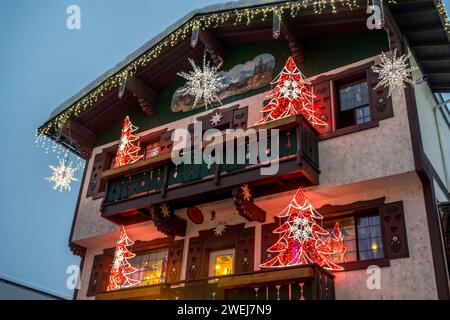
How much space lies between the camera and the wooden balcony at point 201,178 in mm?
13234

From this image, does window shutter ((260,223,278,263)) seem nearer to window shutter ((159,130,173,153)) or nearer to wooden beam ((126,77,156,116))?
window shutter ((159,130,173,153))

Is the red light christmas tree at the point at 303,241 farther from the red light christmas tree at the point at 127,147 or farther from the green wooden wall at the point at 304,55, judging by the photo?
the red light christmas tree at the point at 127,147

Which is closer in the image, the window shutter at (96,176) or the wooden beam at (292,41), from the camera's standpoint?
the wooden beam at (292,41)

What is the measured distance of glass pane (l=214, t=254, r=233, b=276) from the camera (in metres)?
14.9

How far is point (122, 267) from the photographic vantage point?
16438 mm

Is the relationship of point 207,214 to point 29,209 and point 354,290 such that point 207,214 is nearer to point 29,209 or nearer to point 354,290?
point 354,290

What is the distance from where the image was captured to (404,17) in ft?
47.7

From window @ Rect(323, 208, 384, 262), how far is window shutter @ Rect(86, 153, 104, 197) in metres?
8.95

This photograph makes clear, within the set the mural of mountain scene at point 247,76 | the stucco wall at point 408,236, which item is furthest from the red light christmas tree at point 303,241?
the mural of mountain scene at point 247,76

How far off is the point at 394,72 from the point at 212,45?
250 inches

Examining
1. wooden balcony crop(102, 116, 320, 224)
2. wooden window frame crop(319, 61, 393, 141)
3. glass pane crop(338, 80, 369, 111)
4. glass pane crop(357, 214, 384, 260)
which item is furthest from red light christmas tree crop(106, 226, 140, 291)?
glass pane crop(338, 80, 369, 111)

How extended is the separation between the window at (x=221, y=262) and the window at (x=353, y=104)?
465cm

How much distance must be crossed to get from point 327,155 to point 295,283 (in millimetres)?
3703
